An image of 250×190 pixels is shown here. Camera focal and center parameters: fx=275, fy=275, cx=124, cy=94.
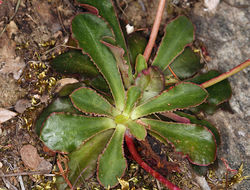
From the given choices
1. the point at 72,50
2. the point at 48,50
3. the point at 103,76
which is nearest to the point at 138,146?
the point at 103,76

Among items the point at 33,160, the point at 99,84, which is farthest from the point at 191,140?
the point at 33,160

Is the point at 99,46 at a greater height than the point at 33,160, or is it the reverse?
the point at 99,46

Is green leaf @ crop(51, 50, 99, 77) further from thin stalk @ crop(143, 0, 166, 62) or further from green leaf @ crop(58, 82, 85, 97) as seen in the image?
thin stalk @ crop(143, 0, 166, 62)

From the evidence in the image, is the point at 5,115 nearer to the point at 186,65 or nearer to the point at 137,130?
the point at 137,130

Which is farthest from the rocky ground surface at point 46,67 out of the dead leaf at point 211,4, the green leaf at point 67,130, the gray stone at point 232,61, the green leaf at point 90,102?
the green leaf at point 90,102

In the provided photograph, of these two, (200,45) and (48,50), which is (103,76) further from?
(200,45)

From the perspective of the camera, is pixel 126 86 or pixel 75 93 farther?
pixel 126 86
